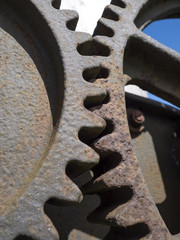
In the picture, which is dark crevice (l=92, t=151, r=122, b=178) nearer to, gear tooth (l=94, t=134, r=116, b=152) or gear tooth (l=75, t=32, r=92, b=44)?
gear tooth (l=94, t=134, r=116, b=152)

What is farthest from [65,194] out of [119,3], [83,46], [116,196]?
[119,3]

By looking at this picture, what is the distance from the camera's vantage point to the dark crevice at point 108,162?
3.20ft

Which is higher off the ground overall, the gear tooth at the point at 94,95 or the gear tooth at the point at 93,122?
the gear tooth at the point at 94,95

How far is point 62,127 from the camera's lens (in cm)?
92

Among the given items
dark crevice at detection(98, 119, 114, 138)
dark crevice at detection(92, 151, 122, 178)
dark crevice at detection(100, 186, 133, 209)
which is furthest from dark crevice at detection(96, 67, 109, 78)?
dark crevice at detection(100, 186, 133, 209)

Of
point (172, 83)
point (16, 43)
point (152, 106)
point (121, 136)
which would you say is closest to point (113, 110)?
point (121, 136)

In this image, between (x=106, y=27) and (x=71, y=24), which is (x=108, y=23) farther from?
(x=71, y=24)

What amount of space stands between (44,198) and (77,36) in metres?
0.63

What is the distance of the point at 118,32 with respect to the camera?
1.27m

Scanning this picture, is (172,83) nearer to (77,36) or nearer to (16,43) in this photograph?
(77,36)

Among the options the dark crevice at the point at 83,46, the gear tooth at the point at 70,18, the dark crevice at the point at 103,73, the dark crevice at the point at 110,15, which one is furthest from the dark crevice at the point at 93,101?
the dark crevice at the point at 110,15

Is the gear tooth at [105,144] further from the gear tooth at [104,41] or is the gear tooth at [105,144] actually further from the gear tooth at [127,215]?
the gear tooth at [104,41]

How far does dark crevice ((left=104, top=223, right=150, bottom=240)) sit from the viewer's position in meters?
0.90

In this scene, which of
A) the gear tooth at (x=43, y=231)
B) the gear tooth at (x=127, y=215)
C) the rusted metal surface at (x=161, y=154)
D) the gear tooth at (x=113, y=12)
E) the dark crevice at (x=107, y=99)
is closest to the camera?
the gear tooth at (x=43, y=231)
